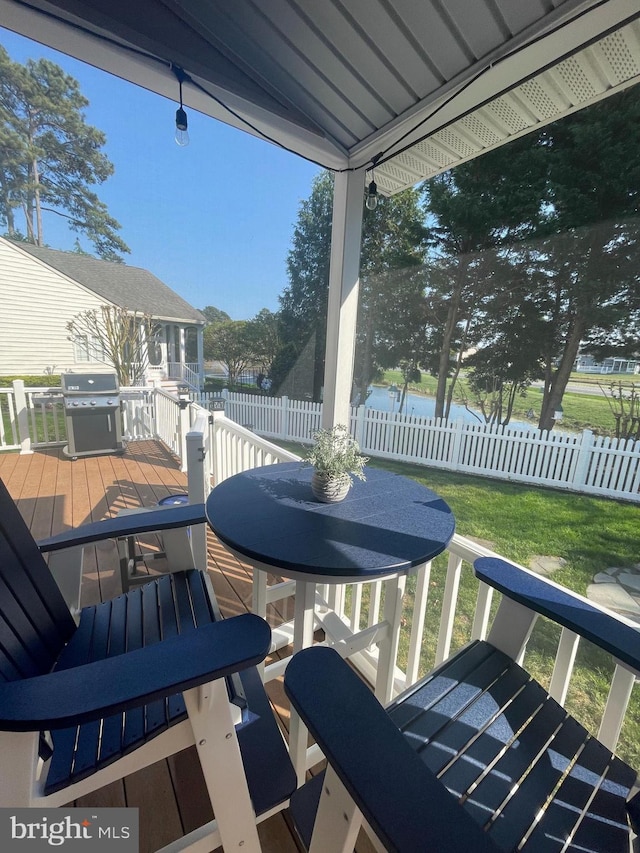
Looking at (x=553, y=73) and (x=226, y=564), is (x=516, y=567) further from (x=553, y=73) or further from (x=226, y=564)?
(x=226, y=564)

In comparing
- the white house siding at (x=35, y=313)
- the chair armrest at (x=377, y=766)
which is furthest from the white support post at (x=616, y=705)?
the white house siding at (x=35, y=313)

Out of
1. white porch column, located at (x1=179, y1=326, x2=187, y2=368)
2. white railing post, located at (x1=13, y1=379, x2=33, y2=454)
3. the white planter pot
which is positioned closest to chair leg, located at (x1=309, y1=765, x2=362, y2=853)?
the white planter pot

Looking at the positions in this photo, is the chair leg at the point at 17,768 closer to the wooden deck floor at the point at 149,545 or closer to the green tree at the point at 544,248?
the wooden deck floor at the point at 149,545

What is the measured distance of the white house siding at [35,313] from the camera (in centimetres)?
328

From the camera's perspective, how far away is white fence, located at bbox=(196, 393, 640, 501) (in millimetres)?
1553

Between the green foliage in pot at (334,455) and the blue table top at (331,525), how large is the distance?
0.40ft

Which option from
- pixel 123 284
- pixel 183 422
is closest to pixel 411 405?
pixel 183 422

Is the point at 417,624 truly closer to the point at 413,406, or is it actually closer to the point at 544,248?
the point at 413,406

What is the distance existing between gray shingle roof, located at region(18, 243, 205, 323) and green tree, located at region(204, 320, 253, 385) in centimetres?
26

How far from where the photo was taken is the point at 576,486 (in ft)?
5.74

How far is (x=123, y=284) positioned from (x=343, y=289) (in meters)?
3.05

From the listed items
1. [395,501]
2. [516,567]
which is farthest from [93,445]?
[516,567]

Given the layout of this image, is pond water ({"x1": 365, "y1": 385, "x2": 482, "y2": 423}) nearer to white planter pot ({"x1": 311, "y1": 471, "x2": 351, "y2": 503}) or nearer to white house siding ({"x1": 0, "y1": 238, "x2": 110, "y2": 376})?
white planter pot ({"x1": 311, "y1": 471, "x2": 351, "y2": 503})

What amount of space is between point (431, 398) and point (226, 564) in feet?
5.52
